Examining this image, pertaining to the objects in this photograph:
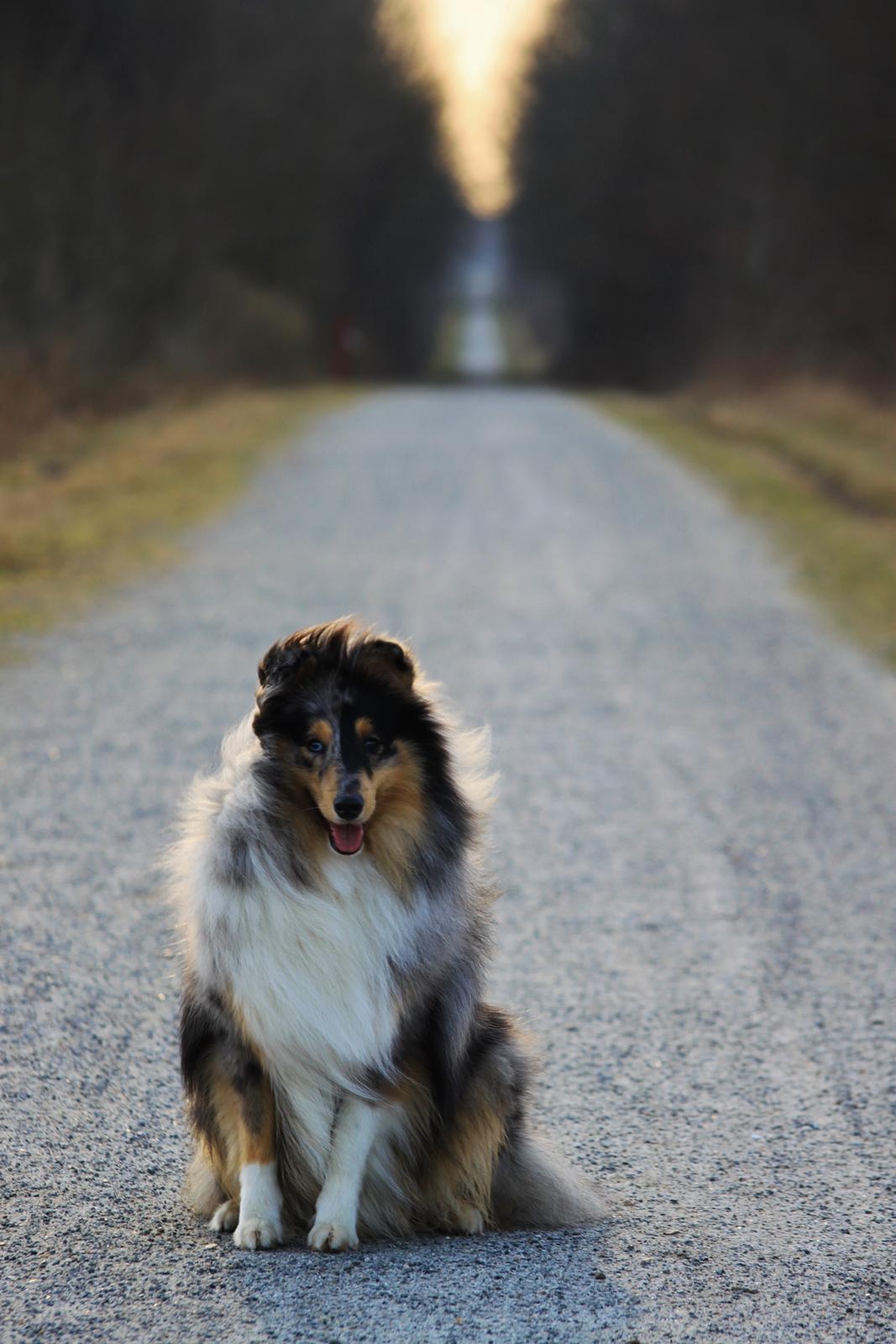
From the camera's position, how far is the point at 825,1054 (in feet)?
14.8

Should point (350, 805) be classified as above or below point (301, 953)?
Answer: above

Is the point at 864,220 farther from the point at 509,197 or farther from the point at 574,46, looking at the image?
the point at 509,197

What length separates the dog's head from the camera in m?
3.10

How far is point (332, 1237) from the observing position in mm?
3195

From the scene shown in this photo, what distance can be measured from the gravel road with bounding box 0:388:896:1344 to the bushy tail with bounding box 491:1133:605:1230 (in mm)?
82

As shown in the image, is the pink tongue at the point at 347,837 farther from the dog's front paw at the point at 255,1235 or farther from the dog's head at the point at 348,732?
the dog's front paw at the point at 255,1235

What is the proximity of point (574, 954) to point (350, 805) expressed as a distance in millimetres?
2420

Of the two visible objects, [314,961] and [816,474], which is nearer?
[314,961]

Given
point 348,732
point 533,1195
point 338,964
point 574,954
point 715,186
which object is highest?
point 715,186

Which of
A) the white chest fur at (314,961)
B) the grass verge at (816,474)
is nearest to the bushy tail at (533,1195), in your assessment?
the white chest fur at (314,961)

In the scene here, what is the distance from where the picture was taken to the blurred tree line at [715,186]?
2927cm

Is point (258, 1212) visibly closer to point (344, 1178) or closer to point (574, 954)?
point (344, 1178)

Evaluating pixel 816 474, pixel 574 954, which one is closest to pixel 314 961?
pixel 574 954

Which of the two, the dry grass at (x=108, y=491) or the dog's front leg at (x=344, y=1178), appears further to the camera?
the dry grass at (x=108, y=491)
